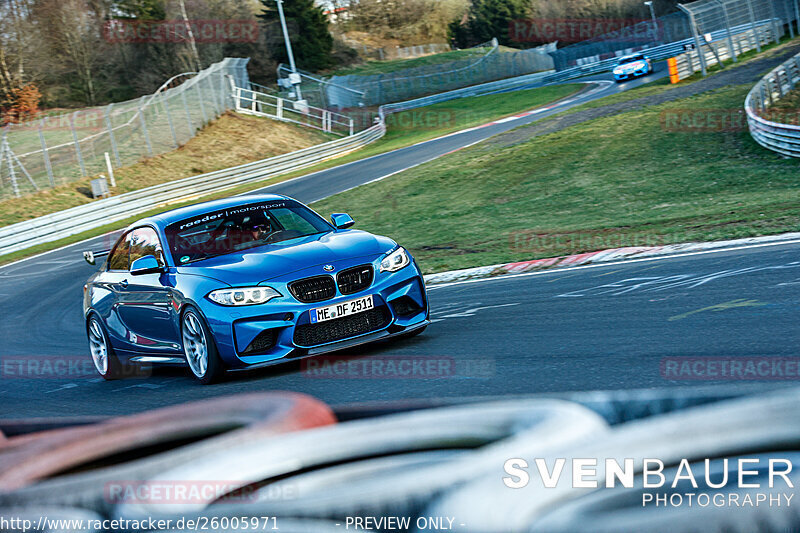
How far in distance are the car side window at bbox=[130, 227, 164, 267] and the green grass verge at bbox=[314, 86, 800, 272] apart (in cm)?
576

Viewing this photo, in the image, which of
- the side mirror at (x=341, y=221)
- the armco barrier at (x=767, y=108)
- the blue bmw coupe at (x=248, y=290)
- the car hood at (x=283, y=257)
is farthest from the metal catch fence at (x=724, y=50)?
the car hood at (x=283, y=257)

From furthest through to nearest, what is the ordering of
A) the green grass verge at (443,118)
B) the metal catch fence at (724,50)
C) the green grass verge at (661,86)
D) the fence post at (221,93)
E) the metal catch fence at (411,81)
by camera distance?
the metal catch fence at (411,81) → the fence post at (221,93) → the green grass verge at (443,118) → the metal catch fence at (724,50) → the green grass verge at (661,86)

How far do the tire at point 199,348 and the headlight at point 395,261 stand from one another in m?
1.53

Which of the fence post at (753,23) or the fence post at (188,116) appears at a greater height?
the fence post at (188,116)

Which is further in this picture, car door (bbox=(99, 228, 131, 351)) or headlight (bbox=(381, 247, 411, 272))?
car door (bbox=(99, 228, 131, 351))

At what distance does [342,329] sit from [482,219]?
1270 centimetres

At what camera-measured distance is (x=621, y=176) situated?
69.4ft

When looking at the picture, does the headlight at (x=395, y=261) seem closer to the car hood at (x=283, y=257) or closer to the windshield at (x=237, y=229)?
the car hood at (x=283, y=257)

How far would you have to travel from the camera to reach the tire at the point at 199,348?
7.18 m

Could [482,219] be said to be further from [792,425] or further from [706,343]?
[792,425]

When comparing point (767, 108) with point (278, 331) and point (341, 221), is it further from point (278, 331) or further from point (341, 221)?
point (278, 331)

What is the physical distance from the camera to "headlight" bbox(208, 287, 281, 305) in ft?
23.3

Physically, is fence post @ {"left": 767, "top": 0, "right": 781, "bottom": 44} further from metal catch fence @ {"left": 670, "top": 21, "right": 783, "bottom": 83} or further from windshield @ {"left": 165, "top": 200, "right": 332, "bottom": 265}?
windshield @ {"left": 165, "top": 200, "right": 332, "bottom": 265}

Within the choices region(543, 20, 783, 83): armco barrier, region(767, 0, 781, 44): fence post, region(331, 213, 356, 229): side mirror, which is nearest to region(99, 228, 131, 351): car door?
region(331, 213, 356, 229): side mirror
